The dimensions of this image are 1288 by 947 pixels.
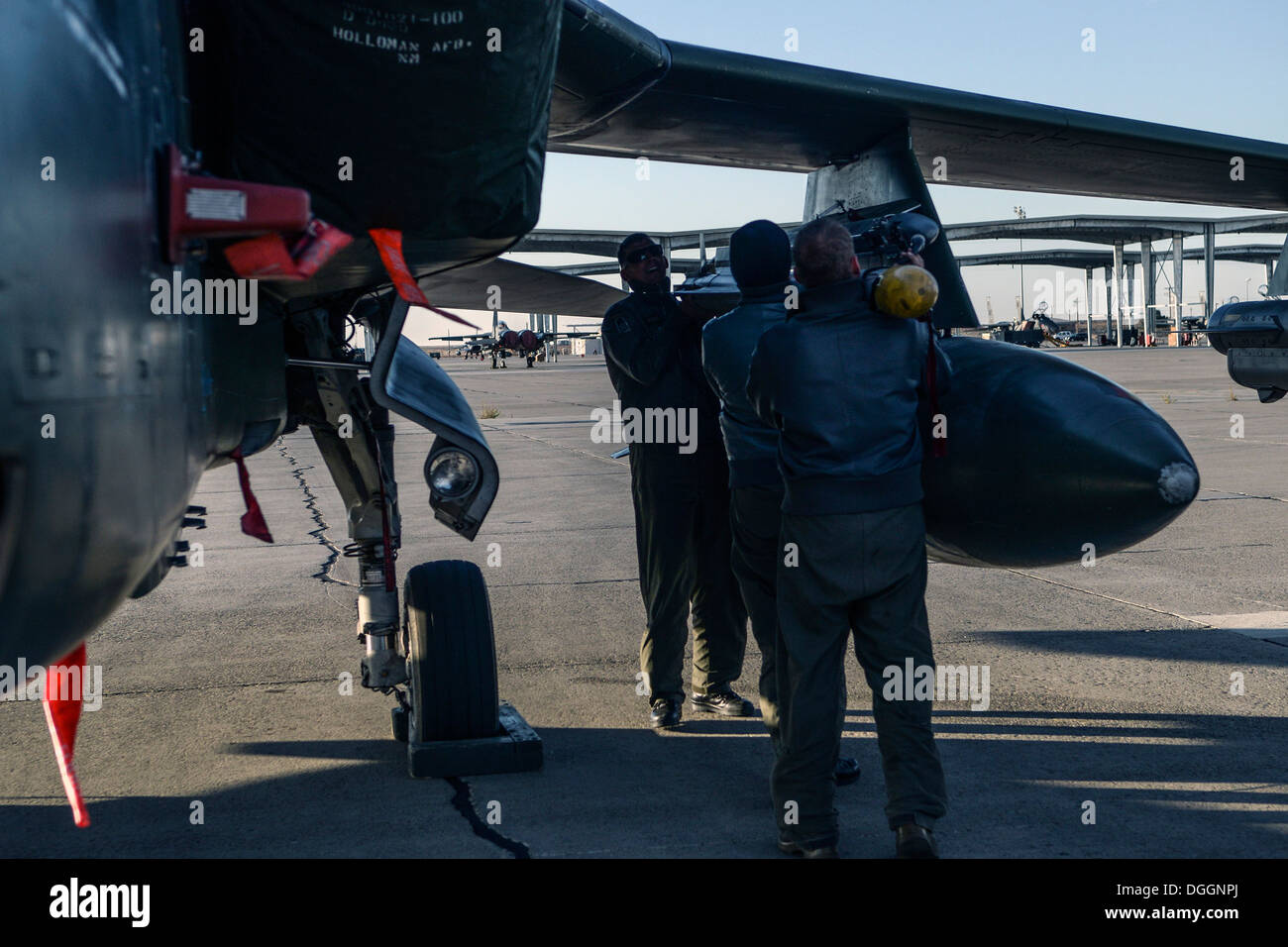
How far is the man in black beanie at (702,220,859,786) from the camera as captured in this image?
13.8ft

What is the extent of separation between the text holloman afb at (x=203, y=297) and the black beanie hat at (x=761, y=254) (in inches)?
66.5

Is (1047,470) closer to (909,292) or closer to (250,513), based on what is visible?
(909,292)

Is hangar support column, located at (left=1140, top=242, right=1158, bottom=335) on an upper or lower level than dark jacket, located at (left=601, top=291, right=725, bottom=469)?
upper

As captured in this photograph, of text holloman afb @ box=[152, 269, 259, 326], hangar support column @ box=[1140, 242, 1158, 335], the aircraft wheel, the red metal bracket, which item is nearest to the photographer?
the red metal bracket

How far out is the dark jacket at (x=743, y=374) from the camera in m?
4.23

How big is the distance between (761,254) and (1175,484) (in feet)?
5.30

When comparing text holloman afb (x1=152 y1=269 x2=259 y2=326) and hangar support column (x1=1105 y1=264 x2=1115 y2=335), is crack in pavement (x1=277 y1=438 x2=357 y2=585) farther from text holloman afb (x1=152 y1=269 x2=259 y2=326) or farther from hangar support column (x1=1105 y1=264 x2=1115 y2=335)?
hangar support column (x1=1105 y1=264 x2=1115 y2=335)

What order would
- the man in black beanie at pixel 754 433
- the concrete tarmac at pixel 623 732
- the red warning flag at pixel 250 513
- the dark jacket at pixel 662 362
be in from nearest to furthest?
the red warning flag at pixel 250 513 → the concrete tarmac at pixel 623 732 → the man in black beanie at pixel 754 433 → the dark jacket at pixel 662 362

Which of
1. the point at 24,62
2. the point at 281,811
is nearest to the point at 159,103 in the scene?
the point at 24,62

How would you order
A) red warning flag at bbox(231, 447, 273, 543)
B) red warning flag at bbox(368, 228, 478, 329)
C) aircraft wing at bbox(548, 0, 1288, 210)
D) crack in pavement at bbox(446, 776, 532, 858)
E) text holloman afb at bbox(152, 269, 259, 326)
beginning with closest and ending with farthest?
text holloman afb at bbox(152, 269, 259, 326), red warning flag at bbox(368, 228, 478, 329), red warning flag at bbox(231, 447, 273, 543), crack in pavement at bbox(446, 776, 532, 858), aircraft wing at bbox(548, 0, 1288, 210)

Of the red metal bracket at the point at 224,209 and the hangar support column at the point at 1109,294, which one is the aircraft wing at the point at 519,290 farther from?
the hangar support column at the point at 1109,294

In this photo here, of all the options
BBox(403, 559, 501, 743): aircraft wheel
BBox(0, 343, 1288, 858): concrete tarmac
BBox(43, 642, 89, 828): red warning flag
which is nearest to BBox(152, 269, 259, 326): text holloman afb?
BBox(43, 642, 89, 828): red warning flag

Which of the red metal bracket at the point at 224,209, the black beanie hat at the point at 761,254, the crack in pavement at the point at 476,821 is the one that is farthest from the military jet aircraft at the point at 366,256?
the black beanie hat at the point at 761,254

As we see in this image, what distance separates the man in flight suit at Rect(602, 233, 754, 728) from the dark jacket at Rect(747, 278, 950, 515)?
4.39 feet
